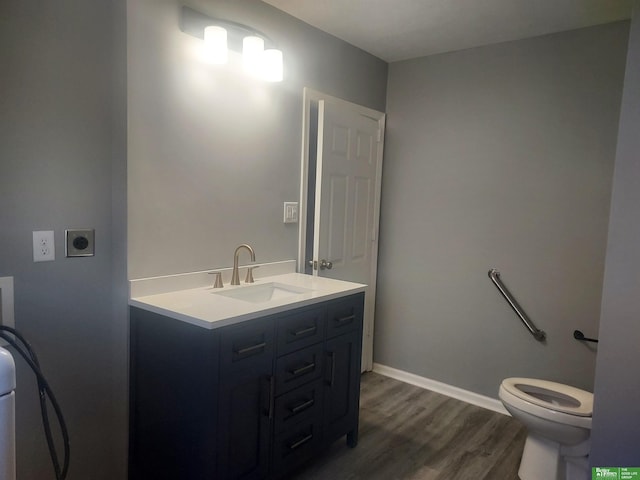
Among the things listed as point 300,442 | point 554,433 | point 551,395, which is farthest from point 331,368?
point 551,395

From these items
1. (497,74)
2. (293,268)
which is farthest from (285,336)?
(497,74)

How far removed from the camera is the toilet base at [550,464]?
194 cm

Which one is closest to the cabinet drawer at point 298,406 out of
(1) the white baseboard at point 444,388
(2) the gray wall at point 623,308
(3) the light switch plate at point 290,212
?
(3) the light switch plate at point 290,212

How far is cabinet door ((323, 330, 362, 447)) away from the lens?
80.5 inches

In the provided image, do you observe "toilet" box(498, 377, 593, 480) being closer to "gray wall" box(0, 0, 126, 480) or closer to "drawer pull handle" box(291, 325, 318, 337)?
"drawer pull handle" box(291, 325, 318, 337)

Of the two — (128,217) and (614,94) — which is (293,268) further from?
(614,94)

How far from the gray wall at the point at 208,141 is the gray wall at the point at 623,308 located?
156 centimetres

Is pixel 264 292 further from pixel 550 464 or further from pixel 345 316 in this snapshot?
pixel 550 464

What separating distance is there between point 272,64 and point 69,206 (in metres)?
1.14

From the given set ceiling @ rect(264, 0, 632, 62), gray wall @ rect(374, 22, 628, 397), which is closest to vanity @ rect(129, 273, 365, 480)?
gray wall @ rect(374, 22, 628, 397)

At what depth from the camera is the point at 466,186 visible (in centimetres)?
283

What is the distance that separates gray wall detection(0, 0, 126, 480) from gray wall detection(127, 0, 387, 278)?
9cm

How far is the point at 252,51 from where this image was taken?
6.65ft

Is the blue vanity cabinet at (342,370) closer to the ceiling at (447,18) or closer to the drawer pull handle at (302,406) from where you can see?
the drawer pull handle at (302,406)
